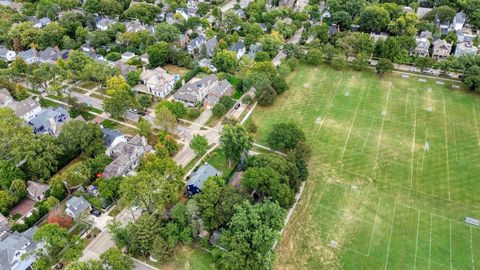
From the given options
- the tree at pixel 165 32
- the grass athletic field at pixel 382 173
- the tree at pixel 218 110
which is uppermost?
the tree at pixel 165 32

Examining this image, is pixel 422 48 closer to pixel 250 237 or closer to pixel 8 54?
pixel 250 237

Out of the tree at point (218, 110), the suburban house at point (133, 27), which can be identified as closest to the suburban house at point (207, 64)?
the tree at point (218, 110)

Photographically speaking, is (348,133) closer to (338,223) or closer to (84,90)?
(338,223)

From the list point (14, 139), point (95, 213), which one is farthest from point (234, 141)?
point (14, 139)

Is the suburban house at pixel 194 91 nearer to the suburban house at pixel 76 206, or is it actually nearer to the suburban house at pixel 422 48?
the suburban house at pixel 76 206

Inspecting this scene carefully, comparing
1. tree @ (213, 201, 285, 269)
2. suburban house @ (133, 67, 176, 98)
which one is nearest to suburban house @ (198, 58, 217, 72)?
suburban house @ (133, 67, 176, 98)

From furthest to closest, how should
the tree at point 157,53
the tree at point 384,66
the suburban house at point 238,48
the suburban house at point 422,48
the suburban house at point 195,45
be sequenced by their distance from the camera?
the suburban house at point 195,45
the suburban house at point 238,48
the suburban house at point 422,48
the tree at point 157,53
the tree at point 384,66

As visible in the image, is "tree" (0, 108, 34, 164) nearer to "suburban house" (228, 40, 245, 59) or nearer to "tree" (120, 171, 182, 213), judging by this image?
"tree" (120, 171, 182, 213)
